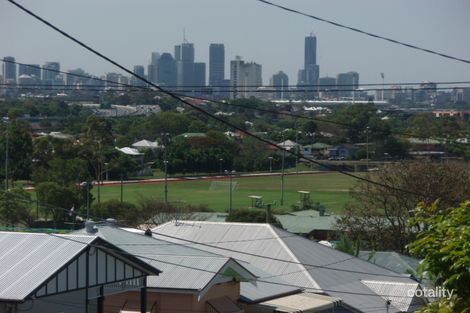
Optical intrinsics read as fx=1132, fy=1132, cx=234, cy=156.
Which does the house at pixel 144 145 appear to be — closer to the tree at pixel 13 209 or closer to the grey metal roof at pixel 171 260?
the tree at pixel 13 209

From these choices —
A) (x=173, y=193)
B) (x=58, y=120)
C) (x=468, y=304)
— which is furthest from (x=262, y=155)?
(x=468, y=304)

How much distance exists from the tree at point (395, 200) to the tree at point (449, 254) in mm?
26290

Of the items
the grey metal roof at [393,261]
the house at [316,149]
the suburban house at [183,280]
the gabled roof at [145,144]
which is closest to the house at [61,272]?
the suburban house at [183,280]

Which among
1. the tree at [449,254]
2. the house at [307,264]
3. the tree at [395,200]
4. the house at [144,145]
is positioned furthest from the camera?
the house at [144,145]

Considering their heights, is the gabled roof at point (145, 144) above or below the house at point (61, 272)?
below

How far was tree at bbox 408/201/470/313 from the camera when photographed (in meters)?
8.27

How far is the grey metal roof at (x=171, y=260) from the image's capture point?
58.2 ft

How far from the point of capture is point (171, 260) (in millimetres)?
18781

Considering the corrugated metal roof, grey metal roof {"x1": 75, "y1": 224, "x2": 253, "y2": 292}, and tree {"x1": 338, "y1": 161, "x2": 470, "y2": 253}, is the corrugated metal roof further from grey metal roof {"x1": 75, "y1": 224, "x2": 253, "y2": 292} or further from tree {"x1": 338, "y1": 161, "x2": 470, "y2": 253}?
tree {"x1": 338, "y1": 161, "x2": 470, "y2": 253}

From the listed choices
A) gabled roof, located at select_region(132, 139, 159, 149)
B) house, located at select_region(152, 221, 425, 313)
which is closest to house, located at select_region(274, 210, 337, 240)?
house, located at select_region(152, 221, 425, 313)

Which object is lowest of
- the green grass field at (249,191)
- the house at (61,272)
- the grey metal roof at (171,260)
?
the green grass field at (249,191)

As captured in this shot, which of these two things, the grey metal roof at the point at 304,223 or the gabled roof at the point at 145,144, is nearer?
the grey metal roof at the point at 304,223

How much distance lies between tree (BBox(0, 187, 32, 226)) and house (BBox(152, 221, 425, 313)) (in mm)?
20082

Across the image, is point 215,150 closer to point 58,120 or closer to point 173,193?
point 173,193
